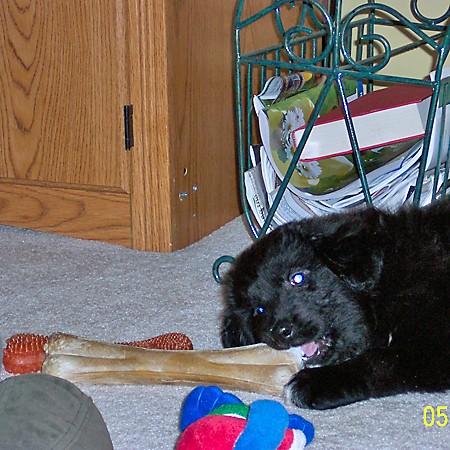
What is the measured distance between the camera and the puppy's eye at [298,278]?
42.9 inches

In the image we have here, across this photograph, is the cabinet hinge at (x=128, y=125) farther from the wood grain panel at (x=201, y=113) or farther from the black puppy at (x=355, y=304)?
the black puppy at (x=355, y=304)

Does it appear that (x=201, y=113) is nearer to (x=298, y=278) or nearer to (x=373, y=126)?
(x=373, y=126)

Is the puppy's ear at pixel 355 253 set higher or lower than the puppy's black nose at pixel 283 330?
higher

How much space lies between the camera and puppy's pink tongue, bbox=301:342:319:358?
1.11m

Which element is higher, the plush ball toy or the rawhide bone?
the plush ball toy

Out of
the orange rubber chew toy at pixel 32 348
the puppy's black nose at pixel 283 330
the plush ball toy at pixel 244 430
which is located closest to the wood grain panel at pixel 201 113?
the orange rubber chew toy at pixel 32 348

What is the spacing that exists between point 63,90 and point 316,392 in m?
0.96

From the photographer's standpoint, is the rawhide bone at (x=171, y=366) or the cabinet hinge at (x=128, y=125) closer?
the rawhide bone at (x=171, y=366)

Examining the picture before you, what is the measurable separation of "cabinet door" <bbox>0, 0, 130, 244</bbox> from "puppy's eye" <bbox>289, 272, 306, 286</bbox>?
27.1 inches

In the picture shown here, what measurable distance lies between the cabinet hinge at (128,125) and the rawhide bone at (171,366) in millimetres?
664

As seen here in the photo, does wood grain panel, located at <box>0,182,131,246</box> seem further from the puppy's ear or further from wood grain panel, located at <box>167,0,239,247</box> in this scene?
the puppy's ear

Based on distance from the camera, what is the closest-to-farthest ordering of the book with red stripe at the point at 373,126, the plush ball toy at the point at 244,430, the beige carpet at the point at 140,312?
the plush ball toy at the point at 244,430, the beige carpet at the point at 140,312, the book with red stripe at the point at 373,126

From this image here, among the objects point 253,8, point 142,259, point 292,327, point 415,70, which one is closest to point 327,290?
point 292,327

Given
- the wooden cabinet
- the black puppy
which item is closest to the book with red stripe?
the black puppy
